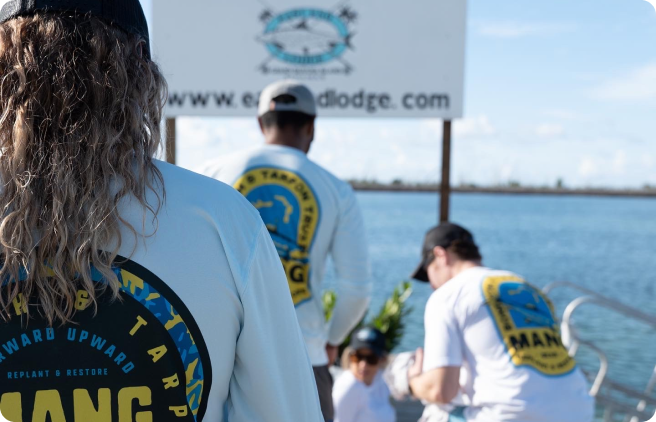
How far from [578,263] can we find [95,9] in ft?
123

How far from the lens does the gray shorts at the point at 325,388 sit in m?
2.41

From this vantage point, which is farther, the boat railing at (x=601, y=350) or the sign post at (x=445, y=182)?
the sign post at (x=445, y=182)

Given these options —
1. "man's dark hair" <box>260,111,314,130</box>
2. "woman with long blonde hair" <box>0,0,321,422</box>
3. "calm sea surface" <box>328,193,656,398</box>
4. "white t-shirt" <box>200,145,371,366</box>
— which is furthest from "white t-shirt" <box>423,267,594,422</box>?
"calm sea surface" <box>328,193,656,398</box>

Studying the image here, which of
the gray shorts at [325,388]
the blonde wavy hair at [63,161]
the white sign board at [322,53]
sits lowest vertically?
the gray shorts at [325,388]

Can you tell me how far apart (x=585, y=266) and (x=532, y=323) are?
114ft

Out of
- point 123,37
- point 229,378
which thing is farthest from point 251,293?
point 123,37

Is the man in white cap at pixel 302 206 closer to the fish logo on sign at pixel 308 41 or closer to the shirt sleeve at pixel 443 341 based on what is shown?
the shirt sleeve at pixel 443 341

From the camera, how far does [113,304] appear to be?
90cm

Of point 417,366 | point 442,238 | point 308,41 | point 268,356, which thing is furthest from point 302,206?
point 308,41

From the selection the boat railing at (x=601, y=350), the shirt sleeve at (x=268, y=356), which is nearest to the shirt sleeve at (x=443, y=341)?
the shirt sleeve at (x=268, y=356)

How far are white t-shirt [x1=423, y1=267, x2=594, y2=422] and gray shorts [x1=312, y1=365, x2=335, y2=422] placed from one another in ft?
1.23

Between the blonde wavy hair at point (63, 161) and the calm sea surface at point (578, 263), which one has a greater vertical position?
the blonde wavy hair at point (63, 161)

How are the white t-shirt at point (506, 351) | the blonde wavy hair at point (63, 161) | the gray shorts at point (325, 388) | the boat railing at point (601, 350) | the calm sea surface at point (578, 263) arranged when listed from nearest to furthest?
the blonde wavy hair at point (63, 161)
the white t-shirt at point (506, 351)
the gray shorts at point (325, 388)
the boat railing at point (601, 350)
the calm sea surface at point (578, 263)

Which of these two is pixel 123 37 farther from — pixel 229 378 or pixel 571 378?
pixel 571 378
